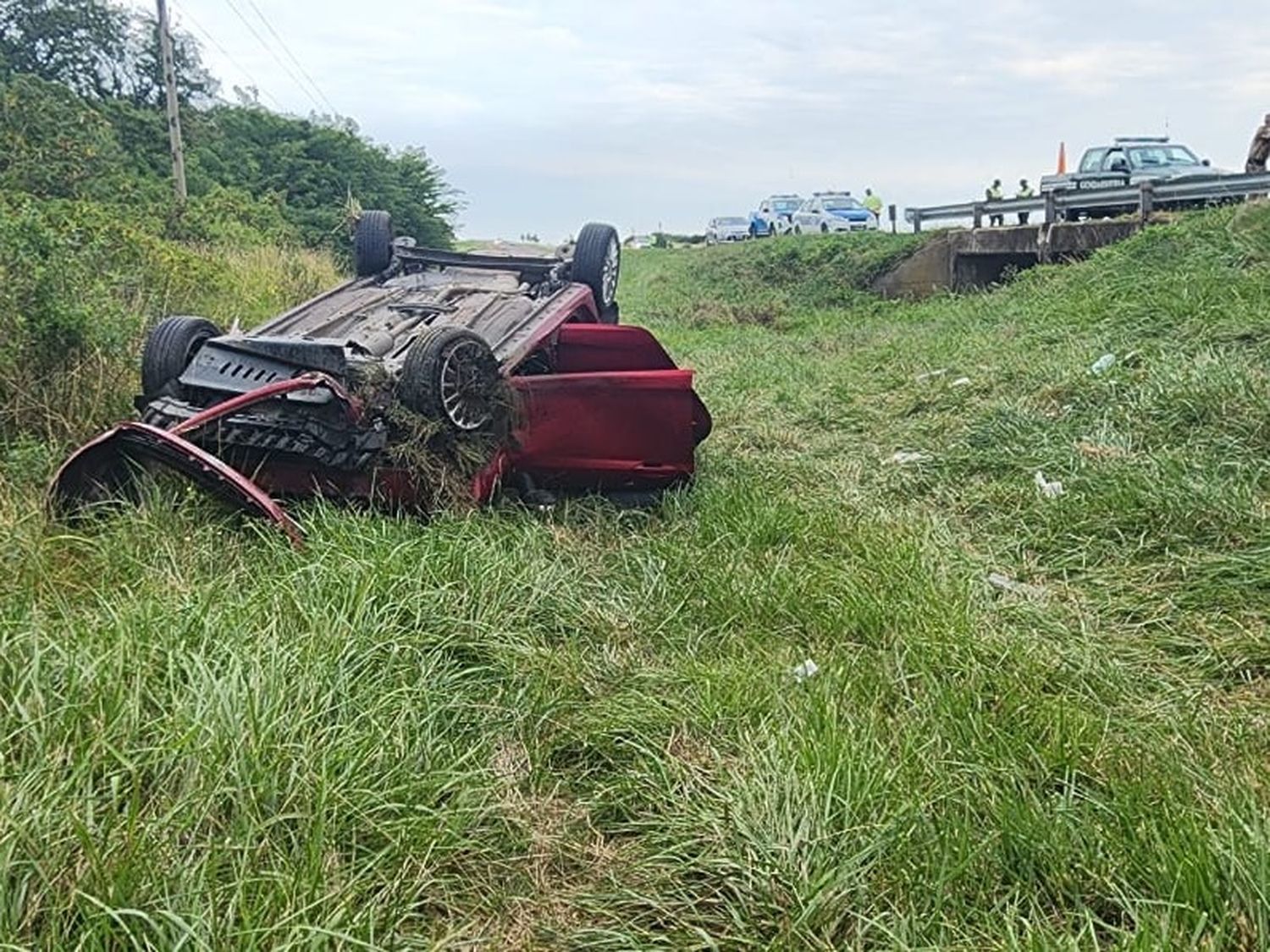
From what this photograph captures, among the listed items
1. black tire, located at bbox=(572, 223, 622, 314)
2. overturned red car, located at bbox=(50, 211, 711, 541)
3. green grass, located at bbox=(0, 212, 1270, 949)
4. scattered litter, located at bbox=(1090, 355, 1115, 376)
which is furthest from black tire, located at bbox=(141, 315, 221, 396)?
scattered litter, located at bbox=(1090, 355, 1115, 376)

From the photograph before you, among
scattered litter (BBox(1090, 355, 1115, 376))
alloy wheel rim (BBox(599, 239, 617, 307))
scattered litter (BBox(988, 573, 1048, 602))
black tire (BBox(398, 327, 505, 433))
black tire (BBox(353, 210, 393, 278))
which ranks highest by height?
black tire (BBox(353, 210, 393, 278))

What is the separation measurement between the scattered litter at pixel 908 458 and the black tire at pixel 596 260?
2036mm

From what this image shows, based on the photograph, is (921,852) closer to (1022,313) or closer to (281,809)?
(281,809)

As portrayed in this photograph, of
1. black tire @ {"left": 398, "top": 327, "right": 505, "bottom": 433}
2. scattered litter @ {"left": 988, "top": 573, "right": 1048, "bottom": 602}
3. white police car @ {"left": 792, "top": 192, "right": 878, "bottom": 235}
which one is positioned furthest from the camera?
white police car @ {"left": 792, "top": 192, "right": 878, "bottom": 235}

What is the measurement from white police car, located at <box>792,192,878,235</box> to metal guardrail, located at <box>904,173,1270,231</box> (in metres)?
9.73

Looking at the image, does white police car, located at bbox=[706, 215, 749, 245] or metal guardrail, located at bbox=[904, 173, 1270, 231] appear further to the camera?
white police car, located at bbox=[706, 215, 749, 245]

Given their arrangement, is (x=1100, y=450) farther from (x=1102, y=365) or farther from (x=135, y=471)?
(x=135, y=471)

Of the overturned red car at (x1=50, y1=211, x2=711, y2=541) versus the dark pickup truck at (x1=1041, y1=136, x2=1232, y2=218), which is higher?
the dark pickup truck at (x1=1041, y1=136, x2=1232, y2=218)

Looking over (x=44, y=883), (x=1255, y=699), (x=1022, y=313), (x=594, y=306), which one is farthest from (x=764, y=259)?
(x=44, y=883)

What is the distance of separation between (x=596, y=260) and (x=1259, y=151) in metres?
10.6

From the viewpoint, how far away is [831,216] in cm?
2627

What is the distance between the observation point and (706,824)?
2162 mm

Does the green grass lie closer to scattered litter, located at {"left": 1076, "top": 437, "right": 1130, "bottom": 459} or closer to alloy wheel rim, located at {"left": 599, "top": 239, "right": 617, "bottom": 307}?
scattered litter, located at {"left": 1076, "top": 437, "right": 1130, "bottom": 459}

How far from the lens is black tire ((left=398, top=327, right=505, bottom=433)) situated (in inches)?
158
